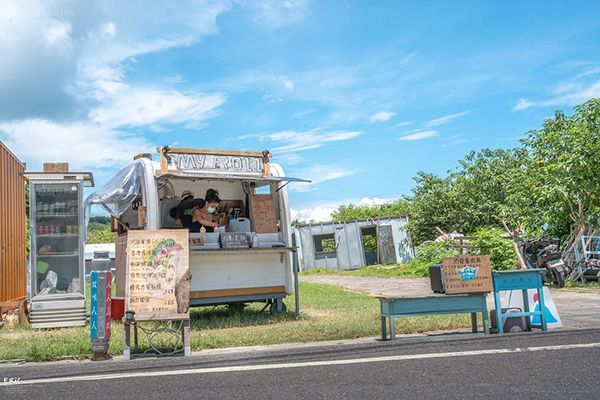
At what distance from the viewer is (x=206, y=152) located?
10.9m

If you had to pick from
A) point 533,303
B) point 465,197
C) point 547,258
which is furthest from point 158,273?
point 465,197

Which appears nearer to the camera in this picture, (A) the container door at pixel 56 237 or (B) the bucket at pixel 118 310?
(B) the bucket at pixel 118 310

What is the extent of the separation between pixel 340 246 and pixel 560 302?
20522 mm

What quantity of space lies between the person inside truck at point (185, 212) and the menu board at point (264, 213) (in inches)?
43.1

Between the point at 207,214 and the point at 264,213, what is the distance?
104 centimetres

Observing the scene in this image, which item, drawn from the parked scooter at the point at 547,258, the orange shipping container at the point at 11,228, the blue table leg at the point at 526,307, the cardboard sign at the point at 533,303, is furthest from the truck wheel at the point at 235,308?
the parked scooter at the point at 547,258

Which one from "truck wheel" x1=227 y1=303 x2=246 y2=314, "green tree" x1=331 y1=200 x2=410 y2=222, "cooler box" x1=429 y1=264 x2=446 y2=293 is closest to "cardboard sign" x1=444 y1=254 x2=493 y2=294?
"cooler box" x1=429 y1=264 x2=446 y2=293

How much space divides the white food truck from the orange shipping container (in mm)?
1693

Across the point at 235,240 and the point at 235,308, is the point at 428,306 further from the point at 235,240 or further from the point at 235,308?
the point at 235,308

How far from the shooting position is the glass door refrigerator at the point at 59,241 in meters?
11.5

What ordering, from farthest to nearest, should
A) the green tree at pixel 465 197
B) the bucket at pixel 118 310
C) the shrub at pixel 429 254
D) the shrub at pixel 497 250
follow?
the green tree at pixel 465 197, the shrub at pixel 429 254, the shrub at pixel 497 250, the bucket at pixel 118 310

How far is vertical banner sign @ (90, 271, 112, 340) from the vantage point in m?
7.56

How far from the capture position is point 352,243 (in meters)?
32.7

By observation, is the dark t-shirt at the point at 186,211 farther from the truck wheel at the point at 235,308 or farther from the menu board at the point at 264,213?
the truck wheel at the point at 235,308
